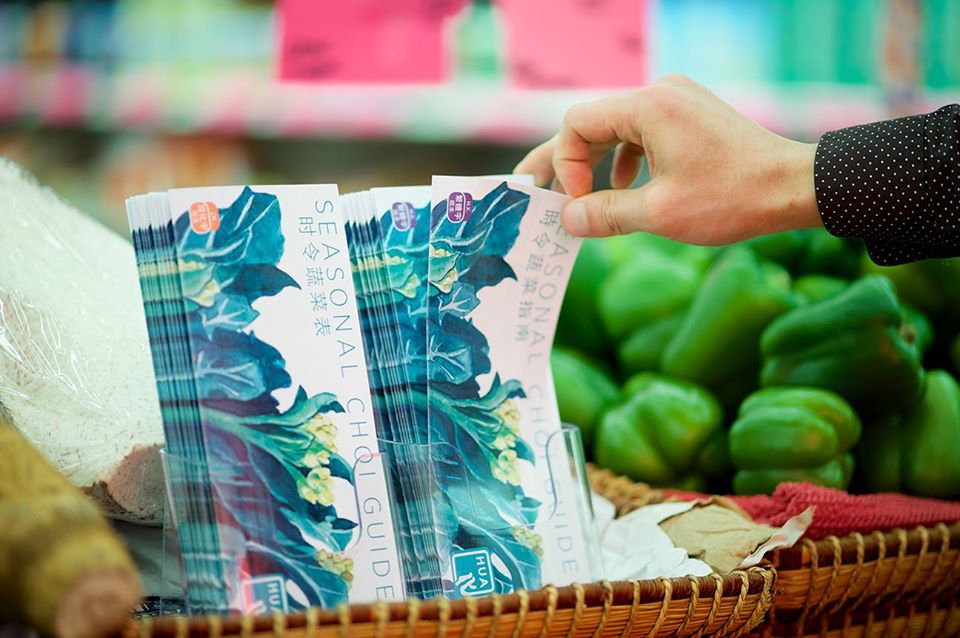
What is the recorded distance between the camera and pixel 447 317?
81 centimetres

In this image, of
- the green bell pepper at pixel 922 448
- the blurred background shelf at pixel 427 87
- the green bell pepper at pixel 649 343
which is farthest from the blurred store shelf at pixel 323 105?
the green bell pepper at pixel 922 448

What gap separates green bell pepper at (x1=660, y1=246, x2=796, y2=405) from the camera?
48.4 inches

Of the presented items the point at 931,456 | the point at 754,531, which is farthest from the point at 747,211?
the point at 931,456

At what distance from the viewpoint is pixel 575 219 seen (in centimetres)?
87

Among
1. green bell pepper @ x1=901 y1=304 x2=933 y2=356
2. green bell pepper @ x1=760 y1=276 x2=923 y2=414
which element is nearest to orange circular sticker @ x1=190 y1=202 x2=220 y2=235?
green bell pepper @ x1=760 y1=276 x2=923 y2=414

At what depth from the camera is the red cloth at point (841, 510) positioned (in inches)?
35.2

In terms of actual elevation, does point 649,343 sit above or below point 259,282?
below

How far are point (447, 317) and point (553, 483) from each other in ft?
0.58

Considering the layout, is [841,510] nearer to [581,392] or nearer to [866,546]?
[866,546]

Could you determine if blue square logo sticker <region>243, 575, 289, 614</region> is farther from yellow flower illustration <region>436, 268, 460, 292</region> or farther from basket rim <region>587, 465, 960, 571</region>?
basket rim <region>587, 465, 960, 571</region>

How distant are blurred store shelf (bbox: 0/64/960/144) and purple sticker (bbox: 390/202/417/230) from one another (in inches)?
58.3

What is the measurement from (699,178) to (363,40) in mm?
839

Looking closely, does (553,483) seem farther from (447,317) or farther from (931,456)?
(931,456)

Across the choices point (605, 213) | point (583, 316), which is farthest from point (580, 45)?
point (605, 213)
